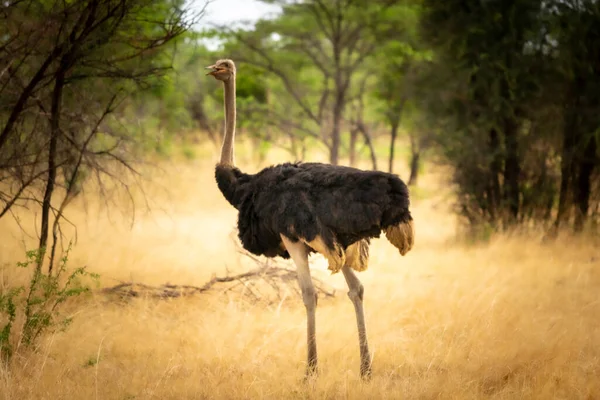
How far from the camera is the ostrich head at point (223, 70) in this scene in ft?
17.6

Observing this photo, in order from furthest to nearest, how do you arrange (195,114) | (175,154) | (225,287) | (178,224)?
1. (195,114)
2. (175,154)
3. (178,224)
4. (225,287)

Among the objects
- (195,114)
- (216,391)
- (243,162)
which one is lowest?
(216,391)

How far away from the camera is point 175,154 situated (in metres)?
18.9

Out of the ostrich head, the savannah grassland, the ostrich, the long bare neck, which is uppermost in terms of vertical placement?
the ostrich head

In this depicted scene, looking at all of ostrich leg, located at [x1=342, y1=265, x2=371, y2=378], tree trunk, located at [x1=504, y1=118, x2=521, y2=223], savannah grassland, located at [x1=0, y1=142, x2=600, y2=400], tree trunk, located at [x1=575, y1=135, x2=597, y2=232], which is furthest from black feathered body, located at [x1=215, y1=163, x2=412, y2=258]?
tree trunk, located at [x1=575, y1=135, x2=597, y2=232]

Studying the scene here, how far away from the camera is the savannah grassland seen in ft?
13.6

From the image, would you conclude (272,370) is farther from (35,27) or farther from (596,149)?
(596,149)

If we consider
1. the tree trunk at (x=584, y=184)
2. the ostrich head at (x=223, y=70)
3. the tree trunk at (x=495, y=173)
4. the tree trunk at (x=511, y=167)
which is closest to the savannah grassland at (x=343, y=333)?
the tree trunk at (x=584, y=184)

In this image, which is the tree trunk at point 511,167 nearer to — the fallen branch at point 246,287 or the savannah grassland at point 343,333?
the savannah grassland at point 343,333

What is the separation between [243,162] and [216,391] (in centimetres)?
1382

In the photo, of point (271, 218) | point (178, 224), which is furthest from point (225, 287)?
point (178, 224)

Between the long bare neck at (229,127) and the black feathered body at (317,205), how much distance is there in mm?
408

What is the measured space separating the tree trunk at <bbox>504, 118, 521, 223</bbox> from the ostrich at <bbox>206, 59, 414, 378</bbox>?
5516 mm

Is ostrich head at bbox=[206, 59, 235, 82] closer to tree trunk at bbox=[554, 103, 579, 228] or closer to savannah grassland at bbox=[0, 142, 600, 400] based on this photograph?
savannah grassland at bbox=[0, 142, 600, 400]
